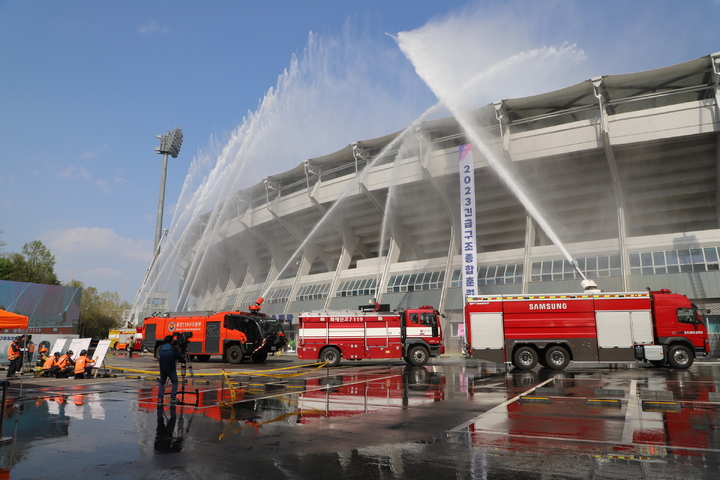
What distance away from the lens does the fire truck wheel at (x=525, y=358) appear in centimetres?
2000

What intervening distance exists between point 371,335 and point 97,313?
7274cm

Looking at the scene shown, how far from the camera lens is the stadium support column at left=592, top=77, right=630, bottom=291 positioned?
30594 mm

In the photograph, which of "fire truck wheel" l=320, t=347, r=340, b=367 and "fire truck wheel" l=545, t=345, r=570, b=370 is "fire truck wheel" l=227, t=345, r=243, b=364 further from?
"fire truck wheel" l=545, t=345, r=570, b=370

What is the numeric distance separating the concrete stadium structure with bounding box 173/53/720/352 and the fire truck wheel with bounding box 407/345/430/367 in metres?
13.8

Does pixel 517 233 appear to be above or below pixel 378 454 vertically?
above

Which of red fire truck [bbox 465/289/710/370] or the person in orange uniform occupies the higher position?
red fire truck [bbox 465/289/710/370]

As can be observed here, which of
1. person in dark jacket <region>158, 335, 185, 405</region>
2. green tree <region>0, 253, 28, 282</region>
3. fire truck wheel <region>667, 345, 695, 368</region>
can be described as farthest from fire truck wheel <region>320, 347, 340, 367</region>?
green tree <region>0, 253, 28, 282</region>

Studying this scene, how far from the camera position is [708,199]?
3347cm

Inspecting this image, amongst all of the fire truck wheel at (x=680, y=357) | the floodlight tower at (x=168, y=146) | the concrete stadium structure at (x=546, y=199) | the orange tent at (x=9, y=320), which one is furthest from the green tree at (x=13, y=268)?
the fire truck wheel at (x=680, y=357)

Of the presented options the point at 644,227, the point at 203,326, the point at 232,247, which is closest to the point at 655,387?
the point at 203,326

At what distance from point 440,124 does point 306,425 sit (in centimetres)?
3180

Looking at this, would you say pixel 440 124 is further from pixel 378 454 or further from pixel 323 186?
pixel 378 454

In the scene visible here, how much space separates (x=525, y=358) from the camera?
66.1 ft

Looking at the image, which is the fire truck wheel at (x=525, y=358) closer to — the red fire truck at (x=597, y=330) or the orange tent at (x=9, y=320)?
the red fire truck at (x=597, y=330)
